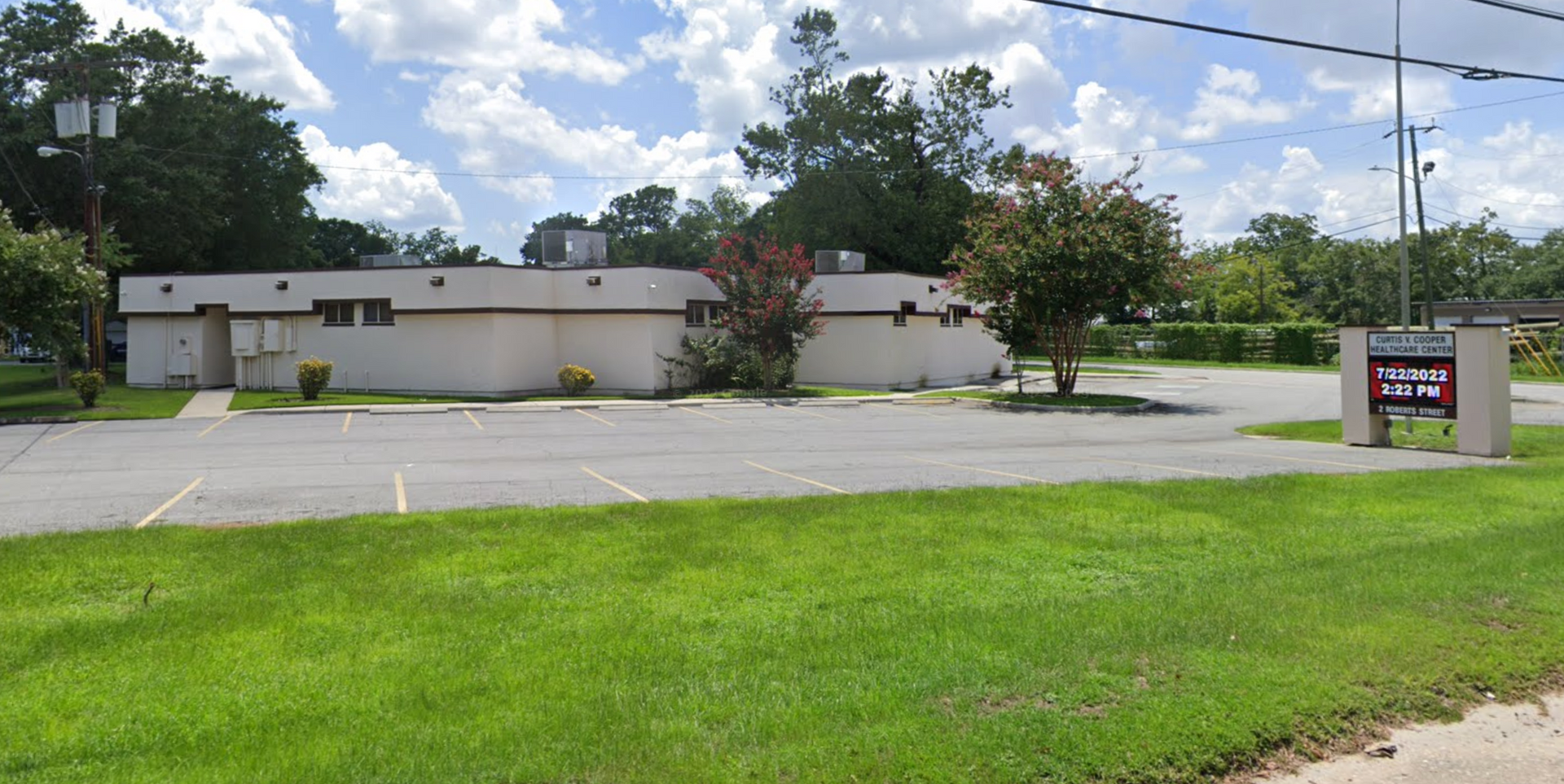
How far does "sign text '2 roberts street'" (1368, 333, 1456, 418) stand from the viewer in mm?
16891

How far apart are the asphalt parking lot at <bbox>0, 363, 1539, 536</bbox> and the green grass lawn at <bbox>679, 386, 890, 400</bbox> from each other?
3723mm

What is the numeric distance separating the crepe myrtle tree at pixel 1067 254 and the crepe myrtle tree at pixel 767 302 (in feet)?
15.6

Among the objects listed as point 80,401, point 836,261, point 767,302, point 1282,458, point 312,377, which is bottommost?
point 1282,458

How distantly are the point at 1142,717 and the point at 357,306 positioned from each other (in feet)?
98.7

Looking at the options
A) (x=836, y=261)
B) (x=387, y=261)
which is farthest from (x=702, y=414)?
(x=387, y=261)

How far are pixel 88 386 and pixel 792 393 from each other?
59.3 feet

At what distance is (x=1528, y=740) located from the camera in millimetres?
5234

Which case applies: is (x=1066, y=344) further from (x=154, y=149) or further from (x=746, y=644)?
(x=154, y=149)

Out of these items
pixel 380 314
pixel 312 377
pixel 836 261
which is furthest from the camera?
pixel 836 261

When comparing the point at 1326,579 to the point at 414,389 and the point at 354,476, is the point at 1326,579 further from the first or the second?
the point at 414,389

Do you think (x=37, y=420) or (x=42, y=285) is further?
(x=42, y=285)

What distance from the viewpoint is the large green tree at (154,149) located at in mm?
37469

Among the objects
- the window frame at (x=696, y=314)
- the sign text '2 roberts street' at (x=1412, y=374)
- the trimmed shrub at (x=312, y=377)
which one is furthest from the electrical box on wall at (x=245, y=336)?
the sign text '2 roberts street' at (x=1412, y=374)

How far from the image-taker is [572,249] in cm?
3384
